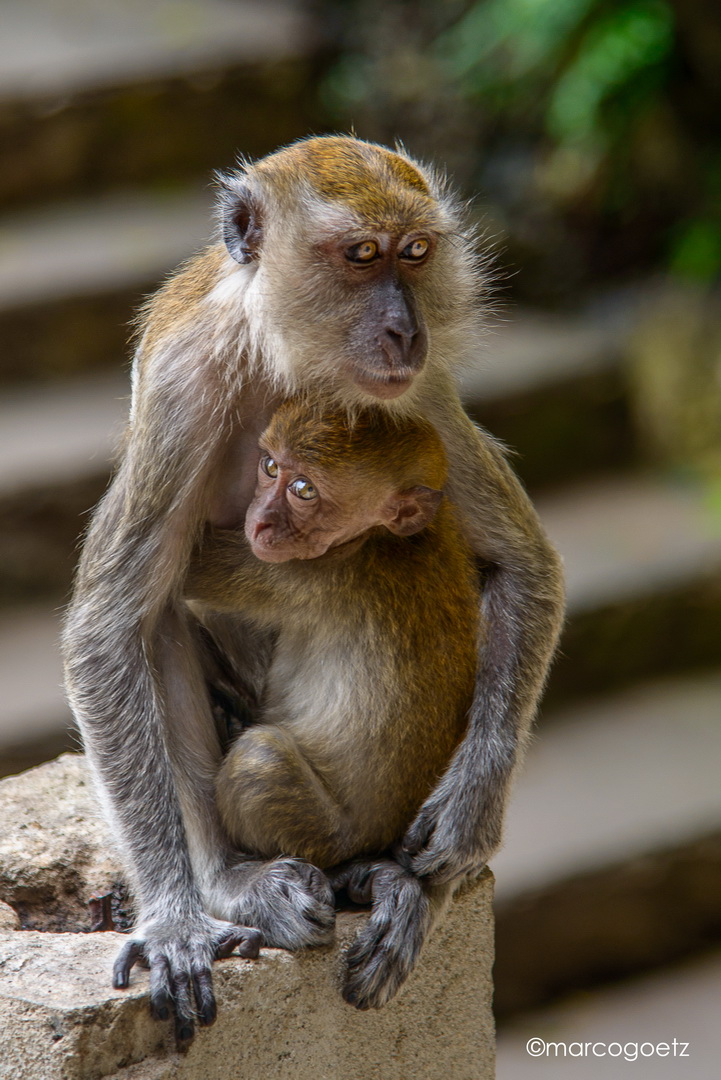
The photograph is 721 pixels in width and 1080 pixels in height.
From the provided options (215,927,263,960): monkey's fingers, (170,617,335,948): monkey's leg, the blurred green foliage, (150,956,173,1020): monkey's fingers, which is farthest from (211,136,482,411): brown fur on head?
the blurred green foliage

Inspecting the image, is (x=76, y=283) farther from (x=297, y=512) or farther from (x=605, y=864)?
(x=297, y=512)

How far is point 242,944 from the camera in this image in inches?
141

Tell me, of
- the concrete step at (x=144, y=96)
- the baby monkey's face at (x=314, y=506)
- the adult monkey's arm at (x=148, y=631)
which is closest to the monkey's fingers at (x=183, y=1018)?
the adult monkey's arm at (x=148, y=631)

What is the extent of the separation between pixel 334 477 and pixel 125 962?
1.31 metres

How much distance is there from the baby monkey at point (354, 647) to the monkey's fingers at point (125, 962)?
46cm

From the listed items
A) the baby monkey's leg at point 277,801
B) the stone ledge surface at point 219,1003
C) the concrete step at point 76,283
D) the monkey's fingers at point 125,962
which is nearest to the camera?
the stone ledge surface at point 219,1003

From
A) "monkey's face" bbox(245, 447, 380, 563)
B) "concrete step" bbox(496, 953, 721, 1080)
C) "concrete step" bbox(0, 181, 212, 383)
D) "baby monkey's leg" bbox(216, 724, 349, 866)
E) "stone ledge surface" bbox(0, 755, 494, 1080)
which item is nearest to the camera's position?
"stone ledge surface" bbox(0, 755, 494, 1080)

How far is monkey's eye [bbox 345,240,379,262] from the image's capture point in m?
3.54

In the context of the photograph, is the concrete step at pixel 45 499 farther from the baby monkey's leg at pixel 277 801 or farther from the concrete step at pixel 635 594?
the baby monkey's leg at pixel 277 801

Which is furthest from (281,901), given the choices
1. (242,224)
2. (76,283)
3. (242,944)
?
(76,283)

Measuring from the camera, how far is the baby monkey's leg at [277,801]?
3.74 meters

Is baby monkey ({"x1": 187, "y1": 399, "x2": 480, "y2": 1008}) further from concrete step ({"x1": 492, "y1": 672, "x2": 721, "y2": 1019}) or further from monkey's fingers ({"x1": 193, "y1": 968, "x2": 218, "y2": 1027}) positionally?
concrete step ({"x1": 492, "y1": 672, "x2": 721, "y2": 1019})

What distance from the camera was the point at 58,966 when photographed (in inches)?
137

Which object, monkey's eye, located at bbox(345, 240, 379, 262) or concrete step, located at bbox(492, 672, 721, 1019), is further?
concrete step, located at bbox(492, 672, 721, 1019)
